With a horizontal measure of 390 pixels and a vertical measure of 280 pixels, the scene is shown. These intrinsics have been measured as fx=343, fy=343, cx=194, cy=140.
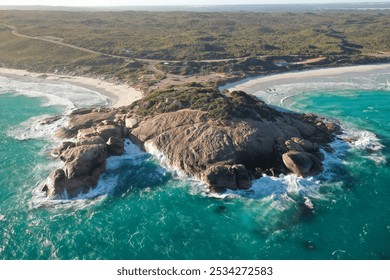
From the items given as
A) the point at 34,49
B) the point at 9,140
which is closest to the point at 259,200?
the point at 9,140

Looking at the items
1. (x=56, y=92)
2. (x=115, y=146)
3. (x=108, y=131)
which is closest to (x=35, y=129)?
(x=108, y=131)

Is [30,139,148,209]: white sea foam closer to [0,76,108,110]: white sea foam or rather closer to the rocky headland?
the rocky headland

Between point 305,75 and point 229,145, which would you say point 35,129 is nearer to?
point 229,145

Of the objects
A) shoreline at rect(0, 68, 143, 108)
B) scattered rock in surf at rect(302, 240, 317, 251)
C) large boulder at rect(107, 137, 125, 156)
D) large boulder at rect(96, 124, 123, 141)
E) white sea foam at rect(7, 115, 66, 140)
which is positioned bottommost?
scattered rock in surf at rect(302, 240, 317, 251)

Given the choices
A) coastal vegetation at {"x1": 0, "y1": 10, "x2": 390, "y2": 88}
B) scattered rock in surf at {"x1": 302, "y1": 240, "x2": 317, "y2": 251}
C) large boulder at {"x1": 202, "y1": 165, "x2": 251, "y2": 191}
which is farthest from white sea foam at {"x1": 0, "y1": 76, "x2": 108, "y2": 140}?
scattered rock in surf at {"x1": 302, "y1": 240, "x2": 317, "y2": 251}

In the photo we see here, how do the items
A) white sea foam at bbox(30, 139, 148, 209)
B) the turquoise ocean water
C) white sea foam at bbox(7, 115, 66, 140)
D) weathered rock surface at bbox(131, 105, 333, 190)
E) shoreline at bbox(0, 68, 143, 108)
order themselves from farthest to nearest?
shoreline at bbox(0, 68, 143, 108)
white sea foam at bbox(7, 115, 66, 140)
weathered rock surface at bbox(131, 105, 333, 190)
white sea foam at bbox(30, 139, 148, 209)
the turquoise ocean water
